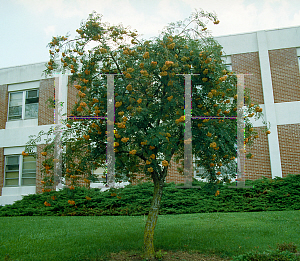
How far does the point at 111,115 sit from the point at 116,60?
1250 mm

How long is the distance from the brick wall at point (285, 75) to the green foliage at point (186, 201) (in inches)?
145

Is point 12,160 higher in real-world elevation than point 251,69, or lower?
lower

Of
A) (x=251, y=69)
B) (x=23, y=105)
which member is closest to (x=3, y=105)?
(x=23, y=105)

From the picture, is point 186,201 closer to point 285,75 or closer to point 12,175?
Result: point 285,75

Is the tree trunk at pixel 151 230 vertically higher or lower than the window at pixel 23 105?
lower

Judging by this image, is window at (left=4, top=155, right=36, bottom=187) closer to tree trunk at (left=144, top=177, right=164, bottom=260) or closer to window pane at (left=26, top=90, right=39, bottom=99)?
window pane at (left=26, top=90, right=39, bottom=99)

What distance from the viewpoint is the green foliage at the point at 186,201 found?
35.7 feet

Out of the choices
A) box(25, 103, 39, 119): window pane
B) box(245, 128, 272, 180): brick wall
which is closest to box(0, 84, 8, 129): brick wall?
box(25, 103, 39, 119): window pane

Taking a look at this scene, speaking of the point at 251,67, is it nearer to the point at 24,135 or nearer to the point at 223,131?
the point at 223,131

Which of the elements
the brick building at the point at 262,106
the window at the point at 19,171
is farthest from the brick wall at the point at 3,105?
the window at the point at 19,171

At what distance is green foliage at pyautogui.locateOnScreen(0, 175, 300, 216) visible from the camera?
10.9 meters

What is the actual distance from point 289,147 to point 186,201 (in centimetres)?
511

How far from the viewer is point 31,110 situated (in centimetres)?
1636

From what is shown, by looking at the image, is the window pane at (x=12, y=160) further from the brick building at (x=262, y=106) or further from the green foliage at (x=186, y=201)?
the green foliage at (x=186, y=201)
